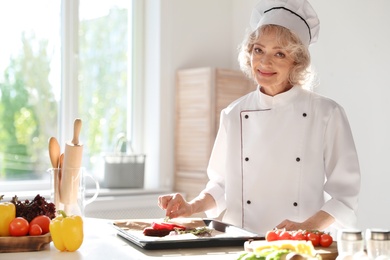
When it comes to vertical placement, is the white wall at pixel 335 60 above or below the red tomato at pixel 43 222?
above

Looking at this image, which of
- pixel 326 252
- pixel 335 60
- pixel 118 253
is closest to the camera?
pixel 326 252

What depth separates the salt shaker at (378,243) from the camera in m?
1.42

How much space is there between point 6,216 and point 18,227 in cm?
7

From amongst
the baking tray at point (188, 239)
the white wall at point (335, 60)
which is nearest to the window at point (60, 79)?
the white wall at point (335, 60)

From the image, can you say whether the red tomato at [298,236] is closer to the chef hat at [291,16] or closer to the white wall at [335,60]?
the chef hat at [291,16]

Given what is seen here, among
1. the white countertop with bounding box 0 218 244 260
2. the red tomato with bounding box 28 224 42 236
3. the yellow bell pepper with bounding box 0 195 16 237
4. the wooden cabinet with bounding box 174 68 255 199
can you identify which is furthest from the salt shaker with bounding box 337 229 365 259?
the wooden cabinet with bounding box 174 68 255 199

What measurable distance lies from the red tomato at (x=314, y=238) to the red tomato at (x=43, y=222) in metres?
0.81

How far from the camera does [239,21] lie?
4.48 metres

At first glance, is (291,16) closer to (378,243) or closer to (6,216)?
(378,243)

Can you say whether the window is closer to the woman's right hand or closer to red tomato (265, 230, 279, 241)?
the woman's right hand

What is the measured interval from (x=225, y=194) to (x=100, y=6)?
221cm

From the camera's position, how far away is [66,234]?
5.86 ft

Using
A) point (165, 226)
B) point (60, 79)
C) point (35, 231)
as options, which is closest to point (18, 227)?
point (35, 231)

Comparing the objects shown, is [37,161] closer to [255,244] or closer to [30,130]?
[30,130]
